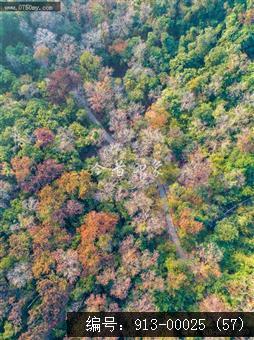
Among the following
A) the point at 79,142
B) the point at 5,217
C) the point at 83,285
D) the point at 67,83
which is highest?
the point at 67,83

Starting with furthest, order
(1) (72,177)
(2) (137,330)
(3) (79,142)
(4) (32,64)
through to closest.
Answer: (4) (32,64) → (3) (79,142) → (1) (72,177) → (2) (137,330)

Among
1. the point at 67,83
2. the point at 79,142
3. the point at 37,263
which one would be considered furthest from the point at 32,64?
the point at 37,263

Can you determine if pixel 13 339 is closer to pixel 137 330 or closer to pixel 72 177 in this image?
pixel 137 330
